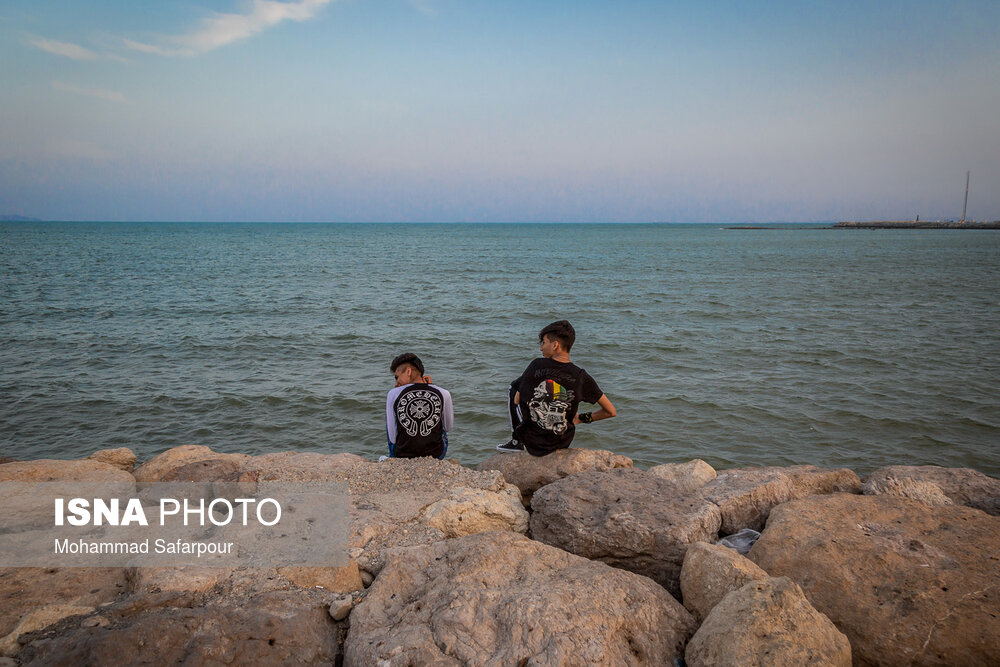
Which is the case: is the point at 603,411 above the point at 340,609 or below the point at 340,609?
above

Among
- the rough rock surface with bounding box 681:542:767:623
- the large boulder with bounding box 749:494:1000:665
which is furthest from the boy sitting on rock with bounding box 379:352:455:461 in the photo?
the large boulder with bounding box 749:494:1000:665

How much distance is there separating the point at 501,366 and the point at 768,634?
414 inches

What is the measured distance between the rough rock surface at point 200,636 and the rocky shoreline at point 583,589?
0.01 m

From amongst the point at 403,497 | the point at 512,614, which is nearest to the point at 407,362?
the point at 403,497

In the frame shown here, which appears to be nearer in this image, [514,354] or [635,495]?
[635,495]

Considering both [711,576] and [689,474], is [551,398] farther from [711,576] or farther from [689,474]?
[711,576]

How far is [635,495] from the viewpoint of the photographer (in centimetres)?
440

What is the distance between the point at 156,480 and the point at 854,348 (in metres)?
14.8

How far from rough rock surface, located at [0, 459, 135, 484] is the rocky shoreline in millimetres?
1768

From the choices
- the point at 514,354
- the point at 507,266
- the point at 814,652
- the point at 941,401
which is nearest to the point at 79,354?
the point at 514,354

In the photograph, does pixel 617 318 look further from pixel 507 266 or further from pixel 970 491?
pixel 507 266

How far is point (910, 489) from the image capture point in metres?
4.68

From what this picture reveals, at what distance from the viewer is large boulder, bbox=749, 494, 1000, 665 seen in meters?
2.99

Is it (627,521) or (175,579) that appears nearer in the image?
(175,579)
